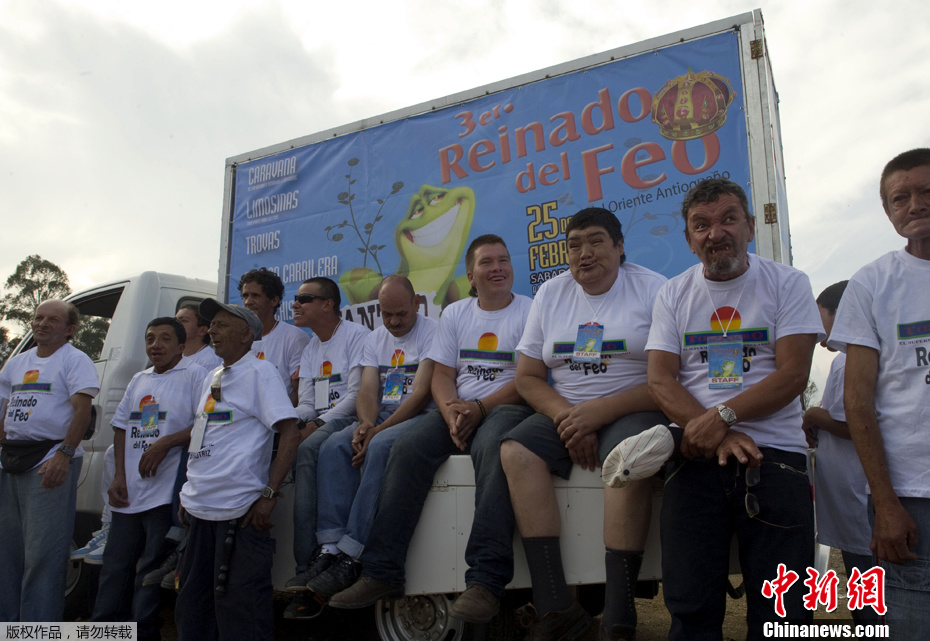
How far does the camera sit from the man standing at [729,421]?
222cm

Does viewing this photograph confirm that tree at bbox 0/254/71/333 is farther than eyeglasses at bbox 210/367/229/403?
Yes

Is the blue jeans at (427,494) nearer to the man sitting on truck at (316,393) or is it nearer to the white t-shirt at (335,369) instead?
the man sitting on truck at (316,393)

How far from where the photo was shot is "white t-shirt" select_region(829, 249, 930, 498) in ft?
6.79

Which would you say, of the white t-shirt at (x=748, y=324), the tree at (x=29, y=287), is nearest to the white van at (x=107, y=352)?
the white t-shirt at (x=748, y=324)

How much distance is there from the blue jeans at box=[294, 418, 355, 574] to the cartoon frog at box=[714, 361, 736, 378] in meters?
2.02

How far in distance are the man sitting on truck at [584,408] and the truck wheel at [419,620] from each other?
0.58 m

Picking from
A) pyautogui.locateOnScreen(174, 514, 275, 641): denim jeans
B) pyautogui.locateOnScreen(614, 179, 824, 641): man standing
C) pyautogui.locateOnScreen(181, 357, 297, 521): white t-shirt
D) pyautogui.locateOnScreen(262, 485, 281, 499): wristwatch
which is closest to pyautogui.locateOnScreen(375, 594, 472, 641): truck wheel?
pyautogui.locateOnScreen(174, 514, 275, 641): denim jeans

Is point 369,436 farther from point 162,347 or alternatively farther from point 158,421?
point 162,347

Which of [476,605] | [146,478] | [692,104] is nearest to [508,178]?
[692,104]

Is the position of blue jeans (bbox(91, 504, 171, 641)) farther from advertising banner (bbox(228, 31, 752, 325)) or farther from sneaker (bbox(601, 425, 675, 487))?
sneaker (bbox(601, 425, 675, 487))

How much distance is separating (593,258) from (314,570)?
6.31ft

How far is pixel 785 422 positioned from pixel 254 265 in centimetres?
436

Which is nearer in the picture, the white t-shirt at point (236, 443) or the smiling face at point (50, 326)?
the white t-shirt at point (236, 443)

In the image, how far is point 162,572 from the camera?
355 cm
